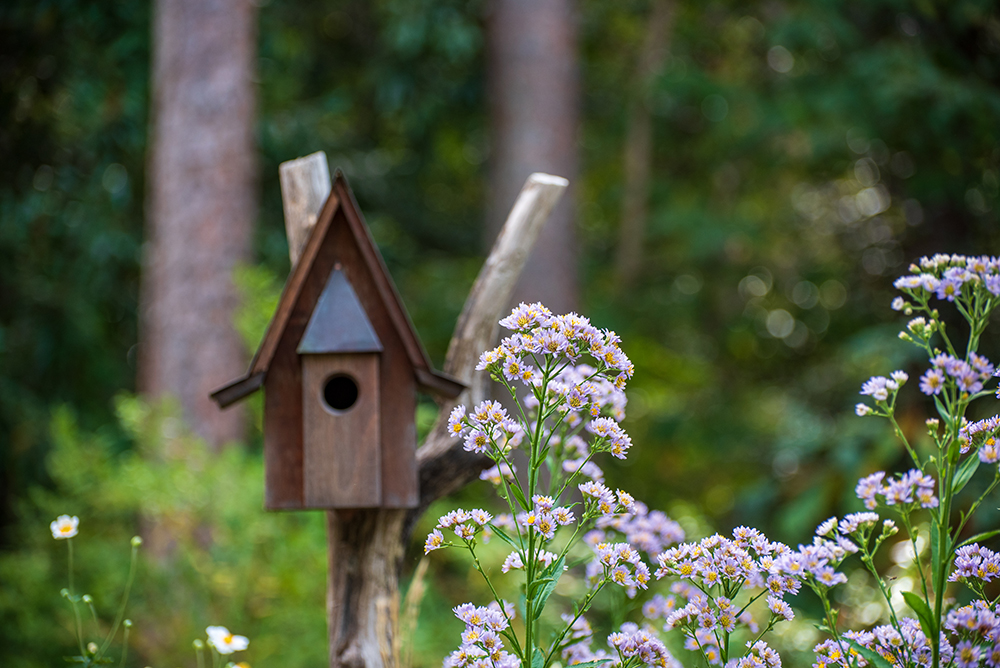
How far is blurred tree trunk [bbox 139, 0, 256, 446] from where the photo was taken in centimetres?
427

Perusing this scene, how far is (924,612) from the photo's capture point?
4.02ft

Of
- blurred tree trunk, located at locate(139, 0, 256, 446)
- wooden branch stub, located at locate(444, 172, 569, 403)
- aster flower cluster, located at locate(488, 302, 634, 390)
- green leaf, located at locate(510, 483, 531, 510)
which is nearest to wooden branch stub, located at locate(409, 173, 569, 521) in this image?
wooden branch stub, located at locate(444, 172, 569, 403)

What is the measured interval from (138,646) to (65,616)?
14.3 inches

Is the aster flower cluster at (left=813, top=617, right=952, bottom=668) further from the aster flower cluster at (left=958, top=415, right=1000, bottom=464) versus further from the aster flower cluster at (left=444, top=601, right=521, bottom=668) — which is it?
the aster flower cluster at (left=444, top=601, right=521, bottom=668)

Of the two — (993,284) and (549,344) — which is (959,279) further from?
(549,344)

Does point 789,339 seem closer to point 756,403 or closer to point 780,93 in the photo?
point 756,403

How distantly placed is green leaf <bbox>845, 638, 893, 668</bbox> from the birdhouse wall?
97 centimetres

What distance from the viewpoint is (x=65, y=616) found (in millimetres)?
3504

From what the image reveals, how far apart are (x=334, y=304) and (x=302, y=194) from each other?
508 millimetres

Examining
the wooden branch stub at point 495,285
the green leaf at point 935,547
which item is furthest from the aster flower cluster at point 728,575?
the wooden branch stub at point 495,285

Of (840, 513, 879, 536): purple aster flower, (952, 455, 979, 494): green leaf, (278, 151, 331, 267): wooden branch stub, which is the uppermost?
(278, 151, 331, 267): wooden branch stub

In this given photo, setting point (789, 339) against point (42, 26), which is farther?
point (789, 339)

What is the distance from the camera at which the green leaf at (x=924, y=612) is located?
1214mm

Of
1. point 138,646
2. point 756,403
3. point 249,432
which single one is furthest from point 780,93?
point 138,646
